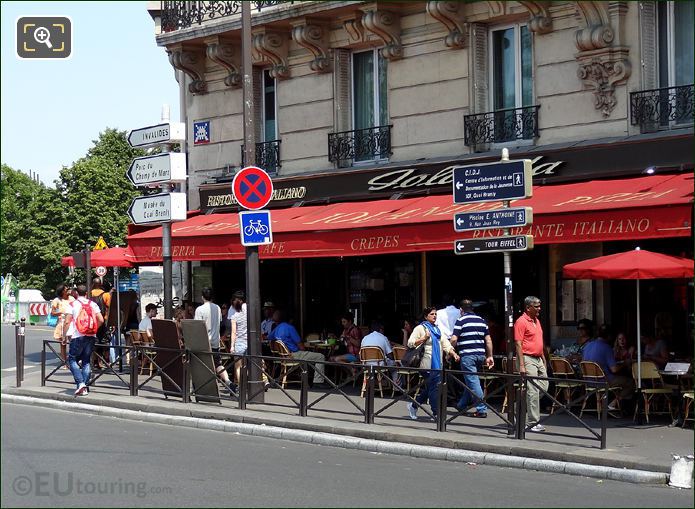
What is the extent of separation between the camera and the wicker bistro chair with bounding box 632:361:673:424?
14.3 metres

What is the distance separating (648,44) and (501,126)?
9.64ft

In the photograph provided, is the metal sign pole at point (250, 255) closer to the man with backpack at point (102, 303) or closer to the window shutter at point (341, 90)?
the window shutter at point (341, 90)

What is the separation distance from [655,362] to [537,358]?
81.2 inches

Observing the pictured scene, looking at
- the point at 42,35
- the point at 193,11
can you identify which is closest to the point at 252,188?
the point at 193,11

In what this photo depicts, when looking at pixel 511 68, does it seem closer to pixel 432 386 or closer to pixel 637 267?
pixel 637 267

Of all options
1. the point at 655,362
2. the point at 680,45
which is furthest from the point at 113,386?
the point at 680,45

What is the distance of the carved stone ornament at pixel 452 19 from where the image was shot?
61.8 ft

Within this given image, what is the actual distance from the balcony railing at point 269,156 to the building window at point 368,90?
1.93 metres

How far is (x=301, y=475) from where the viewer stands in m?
10.5

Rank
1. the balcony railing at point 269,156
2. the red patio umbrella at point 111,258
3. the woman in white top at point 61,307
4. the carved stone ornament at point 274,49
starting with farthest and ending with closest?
the red patio umbrella at point 111,258 < the balcony railing at point 269,156 < the carved stone ornament at point 274,49 < the woman in white top at point 61,307

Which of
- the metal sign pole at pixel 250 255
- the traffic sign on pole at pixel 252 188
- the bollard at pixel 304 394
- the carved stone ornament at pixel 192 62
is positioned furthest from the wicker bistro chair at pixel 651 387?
the carved stone ornament at pixel 192 62

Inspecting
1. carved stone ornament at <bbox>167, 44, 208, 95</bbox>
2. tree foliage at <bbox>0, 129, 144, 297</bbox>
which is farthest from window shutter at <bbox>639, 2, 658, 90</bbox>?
tree foliage at <bbox>0, 129, 144, 297</bbox>

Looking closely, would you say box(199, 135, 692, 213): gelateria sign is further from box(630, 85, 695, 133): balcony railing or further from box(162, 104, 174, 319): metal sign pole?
box(162, 104, 174, 319): metal sign pole

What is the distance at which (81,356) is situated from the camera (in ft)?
57.0
